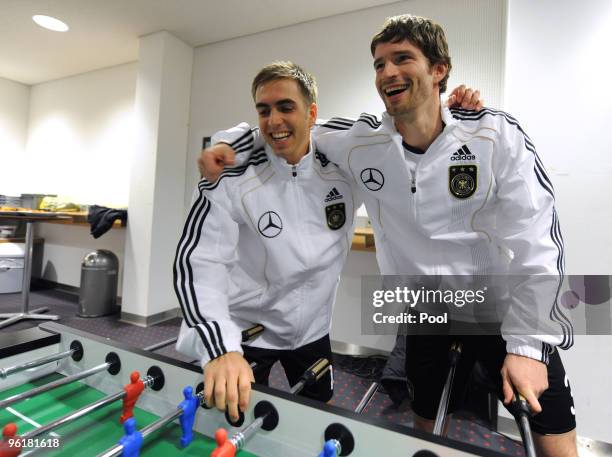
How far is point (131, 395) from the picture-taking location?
31.3 inches

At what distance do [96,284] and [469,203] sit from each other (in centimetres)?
380

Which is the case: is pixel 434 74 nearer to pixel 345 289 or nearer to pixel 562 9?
pixel 562 9

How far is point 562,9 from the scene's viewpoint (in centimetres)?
180

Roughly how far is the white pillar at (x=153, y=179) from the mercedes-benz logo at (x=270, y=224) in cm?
270

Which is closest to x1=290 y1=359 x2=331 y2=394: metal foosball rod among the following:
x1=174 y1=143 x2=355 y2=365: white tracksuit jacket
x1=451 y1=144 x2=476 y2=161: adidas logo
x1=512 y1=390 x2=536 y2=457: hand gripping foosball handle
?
x1=174 y1=143 x2=355 y2=365: white tracksuit jacket

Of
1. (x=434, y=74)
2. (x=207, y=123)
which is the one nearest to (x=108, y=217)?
(x=207, y=123)

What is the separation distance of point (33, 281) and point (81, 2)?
12.3ft

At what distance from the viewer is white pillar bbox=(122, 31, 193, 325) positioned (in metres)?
3.52

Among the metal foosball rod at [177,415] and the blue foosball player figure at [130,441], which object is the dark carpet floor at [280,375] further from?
the blue foosball player figure at [130,441]

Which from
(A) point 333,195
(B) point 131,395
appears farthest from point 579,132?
(B) point 131,395

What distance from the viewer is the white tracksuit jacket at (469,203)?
99cm

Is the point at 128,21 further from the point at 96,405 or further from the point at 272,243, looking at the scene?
the point at 96,405

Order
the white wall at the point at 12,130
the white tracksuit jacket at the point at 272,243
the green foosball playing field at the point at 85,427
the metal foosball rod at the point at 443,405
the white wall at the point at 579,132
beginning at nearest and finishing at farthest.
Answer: the green foosball playing field at the point at 85,427
the metal foosball rod at the point at 443,405
the white tracksuit jacket at the point at 272,243
the white wall at the point at 579,132
the white wall at the point at 12,130

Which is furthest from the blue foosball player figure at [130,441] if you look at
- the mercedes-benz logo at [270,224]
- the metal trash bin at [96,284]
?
the metal trash bin at [96,284]
